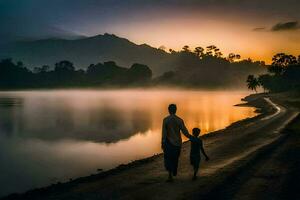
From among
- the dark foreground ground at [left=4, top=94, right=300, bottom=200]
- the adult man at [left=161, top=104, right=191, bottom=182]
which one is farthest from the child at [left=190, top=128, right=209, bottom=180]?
the dark foreground ground at [left=4, top=94, right=300, bottom=200]

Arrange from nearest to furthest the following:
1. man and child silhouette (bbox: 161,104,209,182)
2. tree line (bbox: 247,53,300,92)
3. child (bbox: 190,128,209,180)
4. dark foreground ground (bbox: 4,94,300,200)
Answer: dark foreground ground (bbox: 4,94,300,200) < man and child silhouette (bbox: 161,104,209,182) < child (bbox: 190,128,209,180) < tree line (bbox: 247,53,300,92)

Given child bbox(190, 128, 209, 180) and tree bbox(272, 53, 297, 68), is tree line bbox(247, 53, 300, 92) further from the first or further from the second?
child bbox(190, 128, 209, 180)

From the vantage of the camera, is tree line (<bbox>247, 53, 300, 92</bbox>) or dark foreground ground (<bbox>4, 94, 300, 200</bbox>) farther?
tree line (<bbox>247, 53, 300, 92</bbox>)

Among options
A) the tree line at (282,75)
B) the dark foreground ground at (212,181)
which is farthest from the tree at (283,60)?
the dark foreground ground at (212,181)

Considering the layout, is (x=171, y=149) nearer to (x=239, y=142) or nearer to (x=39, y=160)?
(x=239, y=142)

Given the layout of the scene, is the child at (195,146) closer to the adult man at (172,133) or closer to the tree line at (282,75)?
the adult man at (172,133)

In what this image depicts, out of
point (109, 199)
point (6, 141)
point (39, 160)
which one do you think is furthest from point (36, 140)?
point (109, 199)

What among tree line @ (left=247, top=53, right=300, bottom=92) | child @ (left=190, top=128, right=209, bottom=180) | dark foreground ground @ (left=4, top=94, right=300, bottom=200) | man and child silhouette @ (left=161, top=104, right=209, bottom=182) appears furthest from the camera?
tree line @ (left=247, top=53, right=300, bottom=92)

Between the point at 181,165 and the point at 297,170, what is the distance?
5.21 m

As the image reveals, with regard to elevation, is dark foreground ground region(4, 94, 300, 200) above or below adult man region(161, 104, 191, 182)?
below

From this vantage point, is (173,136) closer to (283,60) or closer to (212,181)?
(212,181)

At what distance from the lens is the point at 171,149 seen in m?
13.5

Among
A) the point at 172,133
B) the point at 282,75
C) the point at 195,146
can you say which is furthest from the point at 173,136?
the point at 282,75

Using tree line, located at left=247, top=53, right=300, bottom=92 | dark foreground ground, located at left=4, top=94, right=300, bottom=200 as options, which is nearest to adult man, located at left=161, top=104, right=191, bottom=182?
dark foreground ground, located at left=4, top=94, right=300, bottom=200
